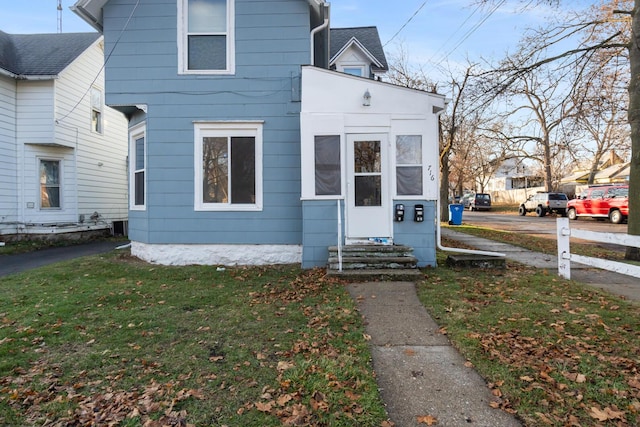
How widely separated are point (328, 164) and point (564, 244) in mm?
4419

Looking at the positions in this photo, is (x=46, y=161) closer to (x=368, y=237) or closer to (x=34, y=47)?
(x=34, y=47)

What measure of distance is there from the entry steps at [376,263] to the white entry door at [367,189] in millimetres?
372

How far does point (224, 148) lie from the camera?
8227 mm

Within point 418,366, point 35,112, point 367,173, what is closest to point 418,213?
point 367,173

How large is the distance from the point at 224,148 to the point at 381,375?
20.5ft

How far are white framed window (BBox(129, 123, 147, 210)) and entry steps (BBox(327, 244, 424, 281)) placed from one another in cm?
468

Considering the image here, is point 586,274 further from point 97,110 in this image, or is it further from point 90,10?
point 97,110

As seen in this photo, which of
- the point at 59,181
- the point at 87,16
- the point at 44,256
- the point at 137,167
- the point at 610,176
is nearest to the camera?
the point at 87,16

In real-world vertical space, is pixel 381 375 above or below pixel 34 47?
below

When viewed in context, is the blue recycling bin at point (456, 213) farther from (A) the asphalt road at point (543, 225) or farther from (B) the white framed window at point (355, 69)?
(B) the white framed window at point (355, 69)

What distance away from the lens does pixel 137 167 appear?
8.96 metres

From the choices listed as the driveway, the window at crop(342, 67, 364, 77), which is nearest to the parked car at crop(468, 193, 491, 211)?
the window at crop(342, 67, 364, 77)

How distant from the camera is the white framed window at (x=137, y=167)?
8.68 m

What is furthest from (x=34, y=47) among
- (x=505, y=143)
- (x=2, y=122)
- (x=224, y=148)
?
(x=505, y=143)
